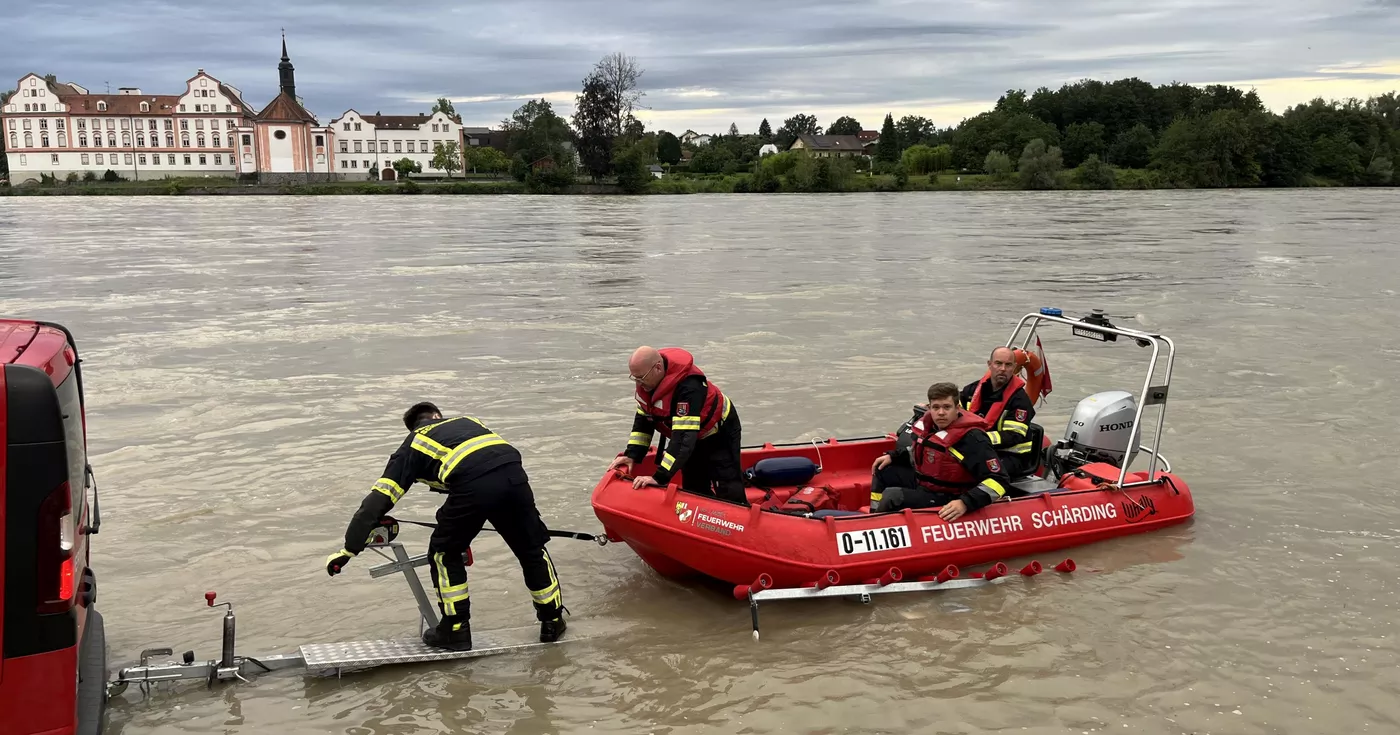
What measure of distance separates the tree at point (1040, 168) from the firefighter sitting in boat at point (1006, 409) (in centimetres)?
7062

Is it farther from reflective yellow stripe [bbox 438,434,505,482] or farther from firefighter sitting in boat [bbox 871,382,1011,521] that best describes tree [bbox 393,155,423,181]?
reflective yellow stripe [bbox 438,434,505,482]

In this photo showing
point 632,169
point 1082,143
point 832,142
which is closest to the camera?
point 632,169

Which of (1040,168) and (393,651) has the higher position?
(1040,168)

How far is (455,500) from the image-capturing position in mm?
5270

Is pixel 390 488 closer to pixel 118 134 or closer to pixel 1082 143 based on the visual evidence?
pixel 1082 143

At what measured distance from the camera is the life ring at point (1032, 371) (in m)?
8.04

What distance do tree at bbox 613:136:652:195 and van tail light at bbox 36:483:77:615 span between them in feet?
263

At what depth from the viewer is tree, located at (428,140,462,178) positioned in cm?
10762

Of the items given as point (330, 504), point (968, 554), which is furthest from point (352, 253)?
point (968, 554)

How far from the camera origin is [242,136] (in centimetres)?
10300

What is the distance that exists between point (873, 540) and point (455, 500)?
2.56 metres

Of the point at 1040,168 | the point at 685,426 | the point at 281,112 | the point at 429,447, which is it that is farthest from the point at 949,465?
the point at 281,112

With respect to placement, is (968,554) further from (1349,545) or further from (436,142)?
(436,142)

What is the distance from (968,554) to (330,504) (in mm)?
4686
